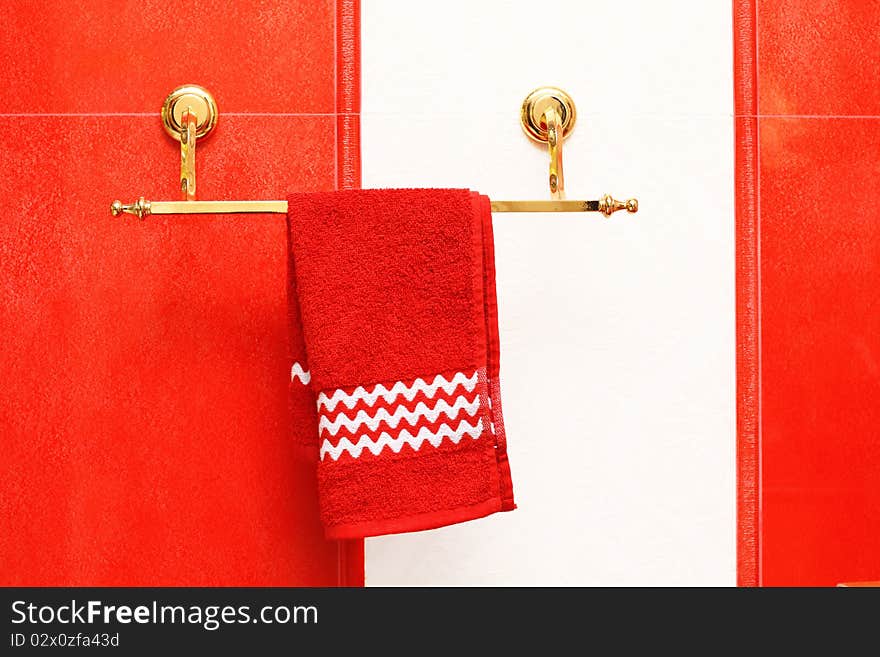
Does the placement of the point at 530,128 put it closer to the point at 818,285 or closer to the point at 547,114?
the point at 547,114

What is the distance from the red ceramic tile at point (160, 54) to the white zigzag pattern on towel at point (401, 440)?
0.40 meters

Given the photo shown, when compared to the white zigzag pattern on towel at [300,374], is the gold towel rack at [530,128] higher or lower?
higher

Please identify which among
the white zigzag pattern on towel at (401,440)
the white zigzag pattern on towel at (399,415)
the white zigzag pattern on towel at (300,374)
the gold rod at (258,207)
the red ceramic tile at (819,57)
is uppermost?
the red ceramic tile at (819,57)

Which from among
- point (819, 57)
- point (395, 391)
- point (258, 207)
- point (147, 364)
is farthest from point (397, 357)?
point (819, 57)

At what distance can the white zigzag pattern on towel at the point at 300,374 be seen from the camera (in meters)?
0.81

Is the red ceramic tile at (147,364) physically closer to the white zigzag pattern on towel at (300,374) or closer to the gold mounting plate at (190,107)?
the gold mounting plate at (190,107)

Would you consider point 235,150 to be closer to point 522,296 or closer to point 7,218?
point 7,218

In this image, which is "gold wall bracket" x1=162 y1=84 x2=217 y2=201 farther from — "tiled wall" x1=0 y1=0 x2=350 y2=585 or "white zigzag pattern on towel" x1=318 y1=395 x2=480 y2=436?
"white zigzag pattern on towel" x1=318 y1=395 x2=480 y2=436

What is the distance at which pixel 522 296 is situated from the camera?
946 millimetres

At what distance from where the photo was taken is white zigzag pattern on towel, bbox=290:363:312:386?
813 millimetres

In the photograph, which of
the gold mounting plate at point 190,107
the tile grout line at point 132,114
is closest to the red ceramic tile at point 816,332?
the tile grout line at point 132,114

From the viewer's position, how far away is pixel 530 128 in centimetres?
93

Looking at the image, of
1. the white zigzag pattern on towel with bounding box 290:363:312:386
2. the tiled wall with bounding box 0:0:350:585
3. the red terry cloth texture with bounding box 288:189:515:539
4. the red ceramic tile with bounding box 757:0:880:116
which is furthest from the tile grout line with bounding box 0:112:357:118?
the red ceramic tile with bounding box 757:0:880:116
